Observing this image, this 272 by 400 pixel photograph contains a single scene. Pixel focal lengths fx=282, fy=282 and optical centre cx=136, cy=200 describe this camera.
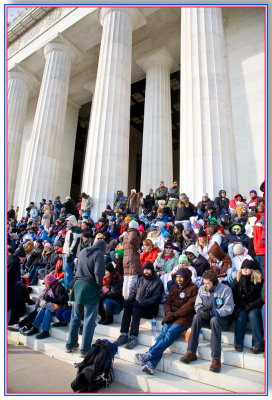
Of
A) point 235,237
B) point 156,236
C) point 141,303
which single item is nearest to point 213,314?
point 141,303

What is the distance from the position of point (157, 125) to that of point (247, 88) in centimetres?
555

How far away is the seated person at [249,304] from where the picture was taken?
4.13 meters

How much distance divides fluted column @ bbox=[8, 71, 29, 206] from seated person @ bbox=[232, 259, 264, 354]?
2083cm

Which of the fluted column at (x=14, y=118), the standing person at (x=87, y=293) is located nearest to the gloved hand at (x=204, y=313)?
Answer: the standing person at (x=87, y=293)

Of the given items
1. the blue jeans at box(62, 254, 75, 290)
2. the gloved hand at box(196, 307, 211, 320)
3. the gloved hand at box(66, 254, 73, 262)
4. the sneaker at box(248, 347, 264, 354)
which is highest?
the gloved hand at box(66, 254, 73, 262)

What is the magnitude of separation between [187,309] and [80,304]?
177 cm

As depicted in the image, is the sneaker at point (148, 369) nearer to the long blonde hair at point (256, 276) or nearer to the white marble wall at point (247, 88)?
the long blonde hair at point (256, 276)

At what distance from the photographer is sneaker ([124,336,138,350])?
465cm

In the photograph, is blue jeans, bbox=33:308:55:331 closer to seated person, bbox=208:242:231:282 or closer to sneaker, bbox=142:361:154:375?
sneaker, bbox=142:361:154:375

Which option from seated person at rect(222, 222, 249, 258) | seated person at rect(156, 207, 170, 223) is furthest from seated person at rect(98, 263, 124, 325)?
seated person at rect(156, 207, 170, 223)

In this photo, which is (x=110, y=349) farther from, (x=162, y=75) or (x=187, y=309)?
(x=162, y=75)

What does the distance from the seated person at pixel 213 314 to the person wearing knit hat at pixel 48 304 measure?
2944mm

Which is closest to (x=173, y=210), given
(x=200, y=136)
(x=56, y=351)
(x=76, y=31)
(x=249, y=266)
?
(x=200, y=136)

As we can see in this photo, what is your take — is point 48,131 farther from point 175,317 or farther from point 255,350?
point 255,350
